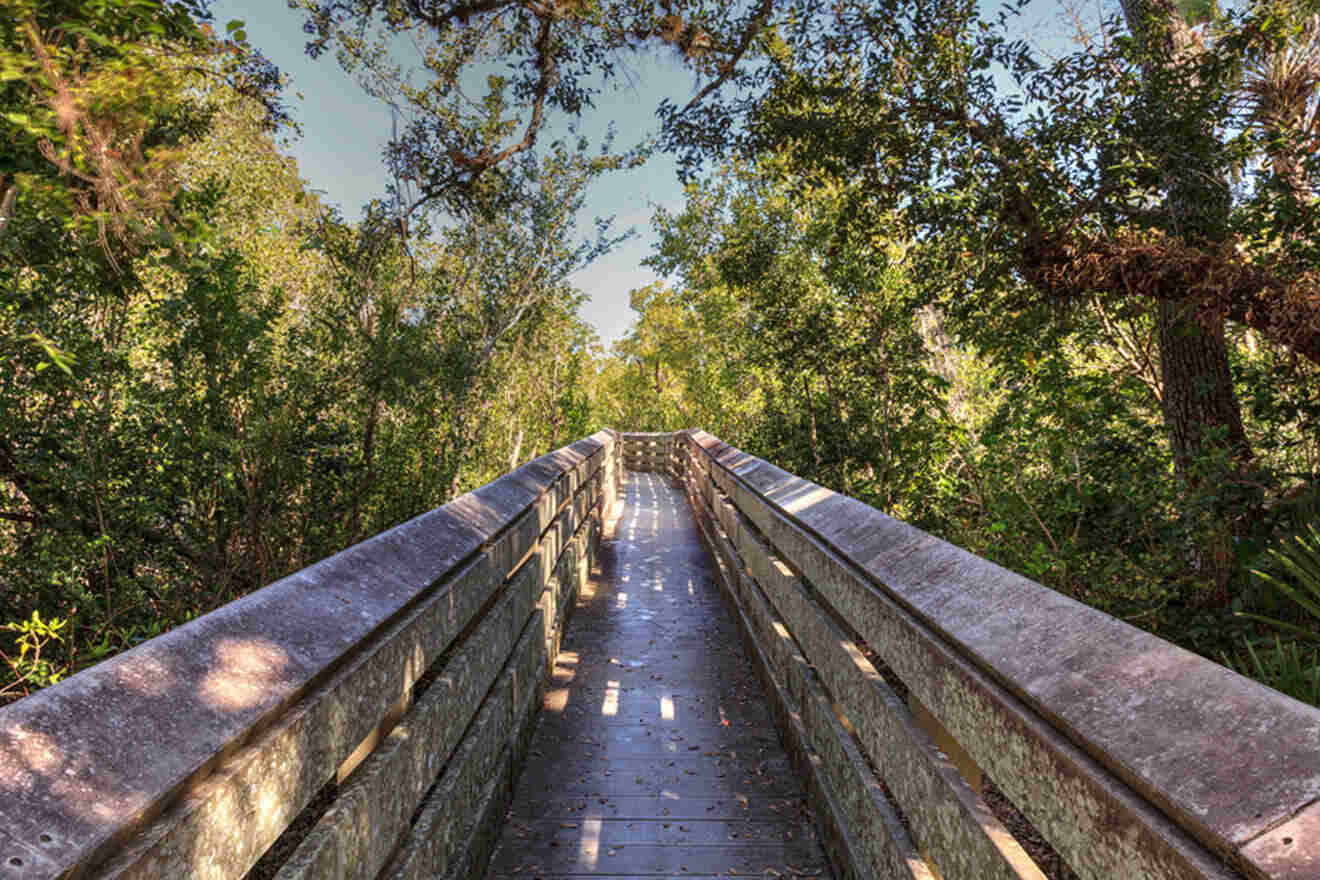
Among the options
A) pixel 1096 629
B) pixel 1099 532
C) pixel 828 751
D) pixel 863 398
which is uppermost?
pixel 863 398

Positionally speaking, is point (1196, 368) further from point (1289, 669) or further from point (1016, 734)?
point (1016, 734)

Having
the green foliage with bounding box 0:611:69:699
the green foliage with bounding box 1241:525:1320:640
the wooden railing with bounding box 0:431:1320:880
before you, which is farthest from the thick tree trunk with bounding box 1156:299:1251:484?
the green foliage with bounding box 0:611:69:699

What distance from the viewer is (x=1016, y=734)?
56.5 inches

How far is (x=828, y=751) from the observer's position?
2920mm

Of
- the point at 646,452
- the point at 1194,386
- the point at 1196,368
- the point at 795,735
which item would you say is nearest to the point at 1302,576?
the point at 795,735

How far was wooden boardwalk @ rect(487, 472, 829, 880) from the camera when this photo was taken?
290 centimetres

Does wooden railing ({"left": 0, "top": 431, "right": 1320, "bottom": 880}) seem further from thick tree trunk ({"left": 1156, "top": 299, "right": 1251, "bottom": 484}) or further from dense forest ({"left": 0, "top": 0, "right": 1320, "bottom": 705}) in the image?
thick tree trunk ({"left": 1156, "top": 299, "right": 1251, "bottom": 484})

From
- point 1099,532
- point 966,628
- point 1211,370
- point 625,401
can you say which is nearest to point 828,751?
point 966,628

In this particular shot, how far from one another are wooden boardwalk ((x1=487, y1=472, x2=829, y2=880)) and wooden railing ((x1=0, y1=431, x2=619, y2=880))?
0.96 feet

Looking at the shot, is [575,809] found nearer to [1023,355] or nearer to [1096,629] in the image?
[1096,629]

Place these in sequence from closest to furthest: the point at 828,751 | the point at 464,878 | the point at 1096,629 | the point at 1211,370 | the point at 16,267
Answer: the point at 1096,629, the point at 464,878, the point at 828,751, the point at 16,267, the point at 1211,370

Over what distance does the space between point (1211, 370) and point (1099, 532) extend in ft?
5.26

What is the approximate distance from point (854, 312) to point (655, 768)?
6.03m

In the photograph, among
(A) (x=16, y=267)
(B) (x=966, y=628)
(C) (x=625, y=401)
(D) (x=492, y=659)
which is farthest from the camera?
(C) (x=625, y=401)
